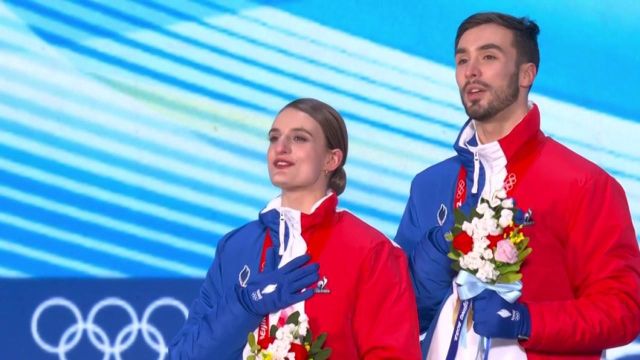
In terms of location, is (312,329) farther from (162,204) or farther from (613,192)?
(162,204)

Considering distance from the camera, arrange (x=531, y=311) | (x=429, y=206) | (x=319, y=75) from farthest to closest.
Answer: (x=319, y=75) < (x=429, y=206) < (x=531, y=311)

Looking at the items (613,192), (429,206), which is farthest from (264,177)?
(613,192)

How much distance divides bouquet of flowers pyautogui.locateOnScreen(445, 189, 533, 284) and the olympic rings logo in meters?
2.45

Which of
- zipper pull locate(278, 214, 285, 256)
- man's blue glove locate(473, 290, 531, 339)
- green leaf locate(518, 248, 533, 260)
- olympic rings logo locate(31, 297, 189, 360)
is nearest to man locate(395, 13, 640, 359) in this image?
man's blue glove locate(473, 290, 531, 339)

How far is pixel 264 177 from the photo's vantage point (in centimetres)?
602

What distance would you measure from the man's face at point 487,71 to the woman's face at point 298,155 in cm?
44

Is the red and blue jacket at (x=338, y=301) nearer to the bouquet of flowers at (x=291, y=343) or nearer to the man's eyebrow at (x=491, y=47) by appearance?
the bouquet of flowers at (x=291, y=343)

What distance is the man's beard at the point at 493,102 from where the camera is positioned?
4059mm

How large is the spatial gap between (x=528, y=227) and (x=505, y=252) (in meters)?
0.20

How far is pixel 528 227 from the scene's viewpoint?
13.0 feet

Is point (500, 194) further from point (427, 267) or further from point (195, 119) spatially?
point (195, 119)

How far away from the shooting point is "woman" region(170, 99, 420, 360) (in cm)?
384

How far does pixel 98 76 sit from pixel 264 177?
32.4 inches

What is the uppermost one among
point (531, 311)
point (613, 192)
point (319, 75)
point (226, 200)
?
point (319, 75)
